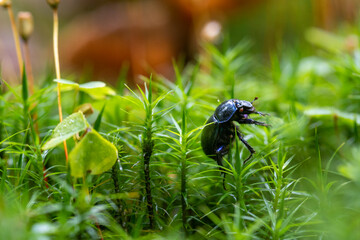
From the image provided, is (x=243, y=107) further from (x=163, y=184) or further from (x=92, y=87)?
(x=92, y=87)

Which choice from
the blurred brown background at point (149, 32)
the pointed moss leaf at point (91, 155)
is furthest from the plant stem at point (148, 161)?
the blurred brown background at point (149, 32)

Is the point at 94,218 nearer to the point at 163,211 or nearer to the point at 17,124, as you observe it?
the point at 163,211

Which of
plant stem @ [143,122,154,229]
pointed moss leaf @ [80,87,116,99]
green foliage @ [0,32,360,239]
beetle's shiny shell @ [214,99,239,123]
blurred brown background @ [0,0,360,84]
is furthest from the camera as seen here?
blurred brown background @ [0,0,360,84]

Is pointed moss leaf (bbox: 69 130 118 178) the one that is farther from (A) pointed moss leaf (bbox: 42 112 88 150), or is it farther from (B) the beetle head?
(B) the beetle head

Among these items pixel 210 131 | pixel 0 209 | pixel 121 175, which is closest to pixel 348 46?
pixel 210 131

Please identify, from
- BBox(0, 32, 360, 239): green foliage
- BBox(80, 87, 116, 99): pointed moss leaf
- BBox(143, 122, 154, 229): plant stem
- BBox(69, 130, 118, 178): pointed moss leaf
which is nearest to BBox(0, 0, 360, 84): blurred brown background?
BBox(80, 87, 116, 99): pointed moss leaf

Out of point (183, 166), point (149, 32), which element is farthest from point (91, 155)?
point (149, 32)

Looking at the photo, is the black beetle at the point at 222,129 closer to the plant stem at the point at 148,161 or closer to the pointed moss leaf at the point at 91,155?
the plant stem at the point at 148,161
